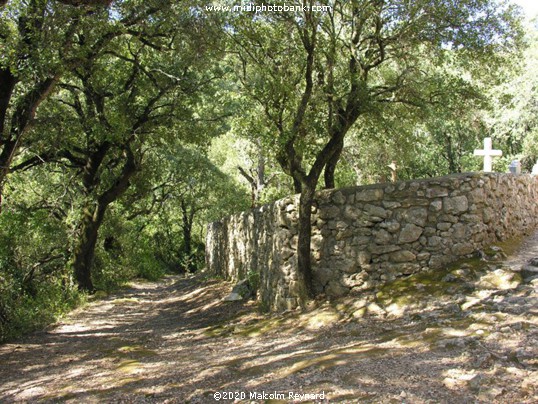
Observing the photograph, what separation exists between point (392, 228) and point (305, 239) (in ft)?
4.67

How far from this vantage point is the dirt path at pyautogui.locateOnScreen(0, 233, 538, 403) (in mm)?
3740

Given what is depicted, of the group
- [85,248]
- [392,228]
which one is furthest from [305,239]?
[85,248]

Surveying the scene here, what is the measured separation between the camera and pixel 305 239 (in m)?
7.71

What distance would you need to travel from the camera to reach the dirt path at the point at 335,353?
3740mm

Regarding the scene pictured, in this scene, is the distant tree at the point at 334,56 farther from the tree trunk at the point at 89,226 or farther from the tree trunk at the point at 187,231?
the tree trunk at the point at 187,231

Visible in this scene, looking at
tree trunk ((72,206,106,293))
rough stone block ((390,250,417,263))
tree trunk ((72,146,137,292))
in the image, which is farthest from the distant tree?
tree trunk ((72,206,106,293))

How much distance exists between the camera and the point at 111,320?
10289 millimetres

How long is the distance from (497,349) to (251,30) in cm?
604

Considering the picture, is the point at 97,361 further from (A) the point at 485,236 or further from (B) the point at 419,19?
(B) the point at 419,19

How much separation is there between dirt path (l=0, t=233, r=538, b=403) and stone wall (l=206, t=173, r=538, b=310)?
38cm

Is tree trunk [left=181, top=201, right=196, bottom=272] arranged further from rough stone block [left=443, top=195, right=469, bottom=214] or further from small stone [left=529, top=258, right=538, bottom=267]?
small stone [left=529, top=258, right=538, bottom=267]

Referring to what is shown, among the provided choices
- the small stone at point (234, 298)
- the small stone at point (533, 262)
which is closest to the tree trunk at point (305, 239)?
the small stone at point (234, 298)

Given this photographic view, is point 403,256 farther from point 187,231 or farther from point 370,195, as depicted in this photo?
point 187,231

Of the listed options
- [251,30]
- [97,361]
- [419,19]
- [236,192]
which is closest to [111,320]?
[97,361]
